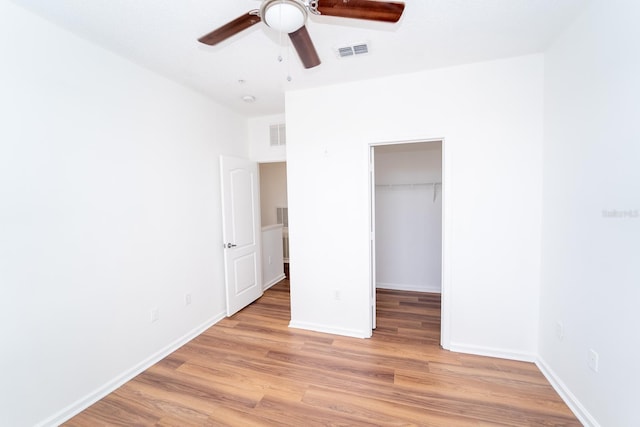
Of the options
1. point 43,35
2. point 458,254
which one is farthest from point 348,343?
point 43,35

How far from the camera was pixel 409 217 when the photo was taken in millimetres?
4152

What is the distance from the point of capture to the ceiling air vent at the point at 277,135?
359cm

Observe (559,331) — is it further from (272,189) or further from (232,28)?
(272,189)

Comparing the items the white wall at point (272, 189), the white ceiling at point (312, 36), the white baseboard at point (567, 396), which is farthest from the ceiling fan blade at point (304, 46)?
the white wall at point (272, 189)

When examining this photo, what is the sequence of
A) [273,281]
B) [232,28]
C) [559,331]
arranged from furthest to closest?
Answer: [273,281] < [559,331] < [232,28]

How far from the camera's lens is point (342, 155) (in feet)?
9.01

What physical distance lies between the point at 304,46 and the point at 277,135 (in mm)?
2173

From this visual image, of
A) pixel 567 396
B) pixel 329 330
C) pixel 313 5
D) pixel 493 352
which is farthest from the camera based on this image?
pixel 329 330

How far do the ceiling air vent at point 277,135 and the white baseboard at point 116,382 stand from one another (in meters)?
2.51

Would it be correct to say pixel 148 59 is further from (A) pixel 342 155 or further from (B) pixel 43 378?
→ (B) pixel 43 378

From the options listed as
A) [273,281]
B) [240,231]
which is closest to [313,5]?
[240,231]

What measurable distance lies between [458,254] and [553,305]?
0.76 m

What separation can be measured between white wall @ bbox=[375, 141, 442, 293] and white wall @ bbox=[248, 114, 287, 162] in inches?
61.6

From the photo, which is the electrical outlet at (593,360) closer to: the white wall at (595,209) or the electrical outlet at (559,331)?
the white wall at (595,209)
